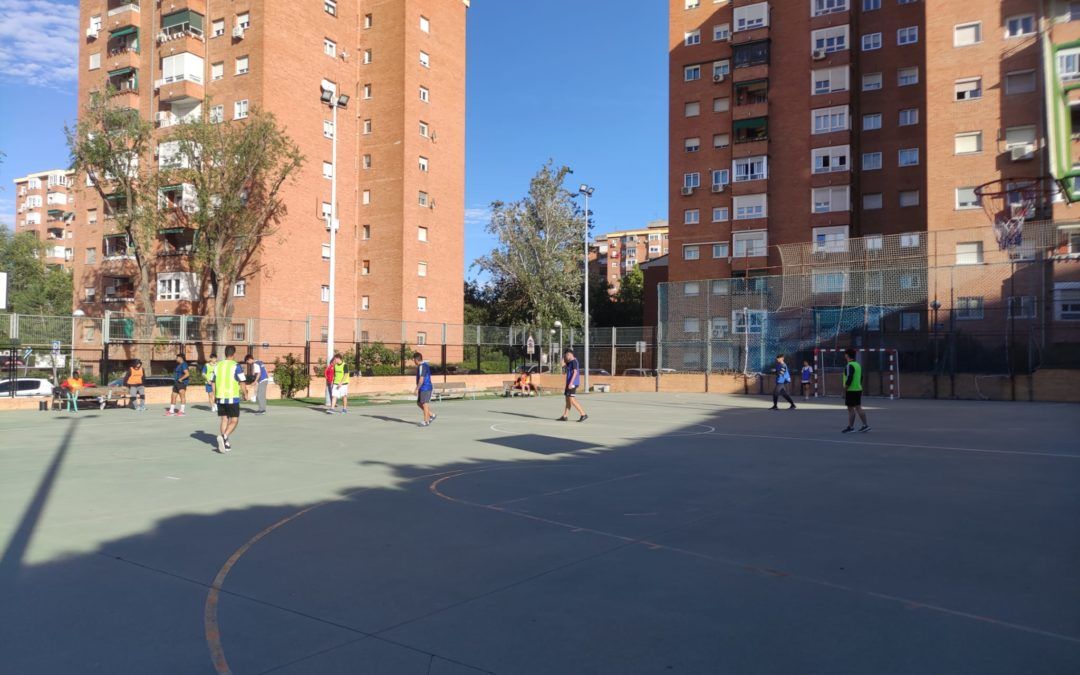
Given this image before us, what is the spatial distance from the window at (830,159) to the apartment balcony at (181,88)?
40.7 m

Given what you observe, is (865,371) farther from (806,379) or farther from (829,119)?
(829,119)

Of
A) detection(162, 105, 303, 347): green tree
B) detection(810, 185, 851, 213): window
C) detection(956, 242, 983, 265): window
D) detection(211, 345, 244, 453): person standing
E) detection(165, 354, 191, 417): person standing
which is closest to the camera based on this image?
detection(211, 345, 244, 453): person standing

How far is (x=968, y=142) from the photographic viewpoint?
41.9 metres

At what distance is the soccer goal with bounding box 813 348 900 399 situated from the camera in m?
32.5

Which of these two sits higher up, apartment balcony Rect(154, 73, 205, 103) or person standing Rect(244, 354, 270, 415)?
apartment balcony Rect(154, 73, 205, 103)

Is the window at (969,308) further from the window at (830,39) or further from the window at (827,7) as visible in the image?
the window at (827,7)

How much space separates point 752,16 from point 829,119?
9653 mm

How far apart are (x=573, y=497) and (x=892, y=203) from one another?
4924cm

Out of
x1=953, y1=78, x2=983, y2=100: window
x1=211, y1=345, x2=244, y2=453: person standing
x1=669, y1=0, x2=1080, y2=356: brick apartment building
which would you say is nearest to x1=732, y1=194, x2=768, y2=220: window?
x1=669, y1=0, x2=1080, y2=356: brick apartment building

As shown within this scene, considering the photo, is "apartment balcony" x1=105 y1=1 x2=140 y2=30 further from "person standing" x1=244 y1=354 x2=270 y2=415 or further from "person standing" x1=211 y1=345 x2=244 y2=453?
"person standing" x1=211 y1=345 x2=244 y2=453

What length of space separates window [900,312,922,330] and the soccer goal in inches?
51.1

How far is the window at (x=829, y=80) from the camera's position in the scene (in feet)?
164

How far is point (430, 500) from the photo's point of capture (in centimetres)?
883

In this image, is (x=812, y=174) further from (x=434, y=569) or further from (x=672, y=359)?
(x=434, y=569)
